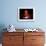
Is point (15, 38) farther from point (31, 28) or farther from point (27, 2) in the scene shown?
point (27, 2)

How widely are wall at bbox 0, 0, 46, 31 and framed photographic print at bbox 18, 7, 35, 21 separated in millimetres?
98

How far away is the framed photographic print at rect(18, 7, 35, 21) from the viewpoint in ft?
14.6

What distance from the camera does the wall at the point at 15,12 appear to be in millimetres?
4461

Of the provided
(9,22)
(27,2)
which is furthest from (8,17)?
(27,2)

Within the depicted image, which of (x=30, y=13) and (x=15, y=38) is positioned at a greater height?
(x=30, y=13)

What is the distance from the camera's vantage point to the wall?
4.46 meters

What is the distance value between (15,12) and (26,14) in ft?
1.17

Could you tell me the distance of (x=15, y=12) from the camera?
4.48 m

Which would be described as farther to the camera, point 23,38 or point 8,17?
point 8,17

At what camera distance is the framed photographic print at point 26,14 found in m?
4.46

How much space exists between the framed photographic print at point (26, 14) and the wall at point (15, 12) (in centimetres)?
10

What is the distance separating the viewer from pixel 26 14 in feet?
14.7

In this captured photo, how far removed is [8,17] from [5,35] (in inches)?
28.6

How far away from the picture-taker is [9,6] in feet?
14.7
